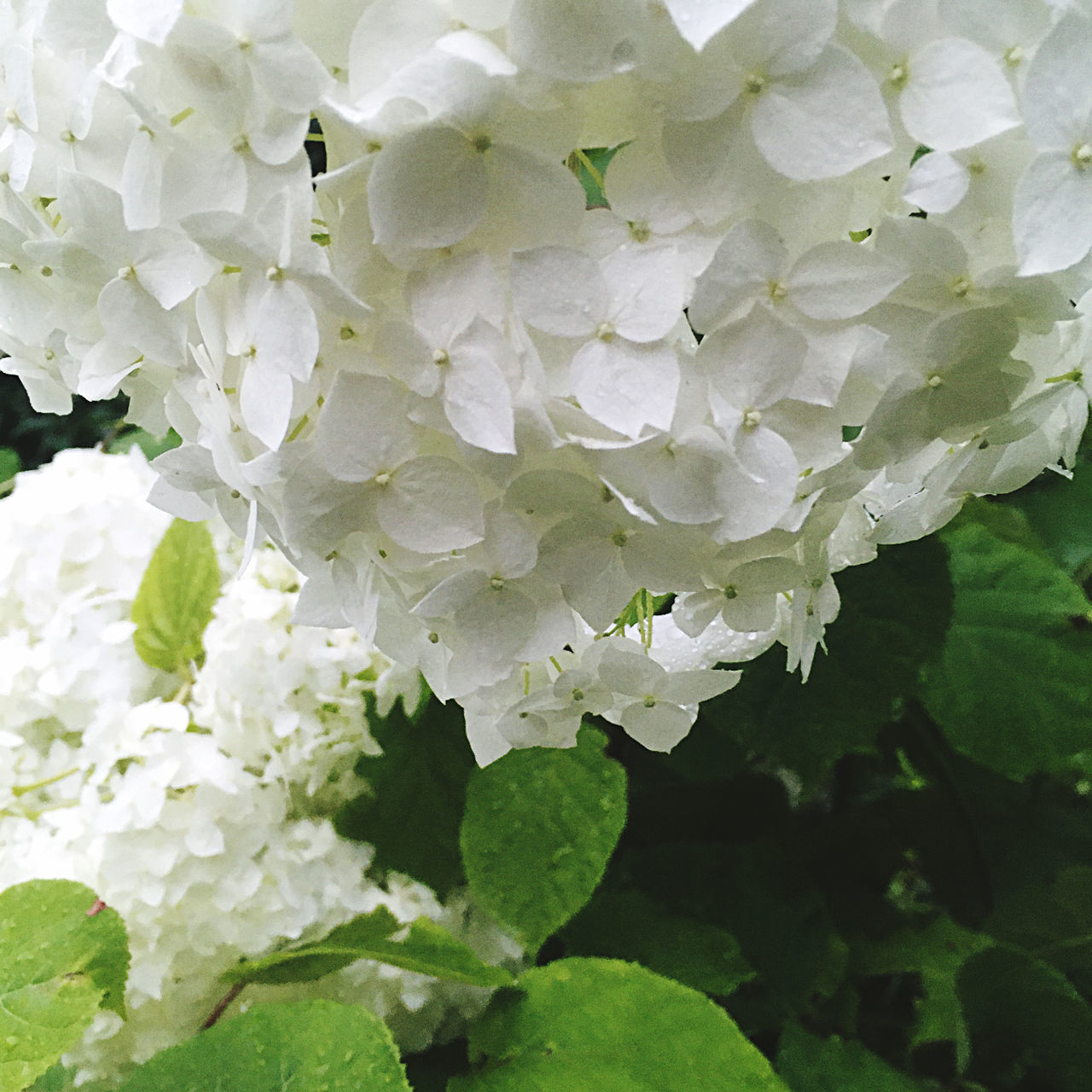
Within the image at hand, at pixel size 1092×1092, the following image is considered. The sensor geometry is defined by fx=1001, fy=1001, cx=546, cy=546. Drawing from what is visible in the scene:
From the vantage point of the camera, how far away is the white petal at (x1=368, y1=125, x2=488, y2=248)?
0.61 feet

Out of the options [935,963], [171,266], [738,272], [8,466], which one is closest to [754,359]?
[738,272]

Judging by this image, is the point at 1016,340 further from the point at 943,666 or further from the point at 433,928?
the point at 943,666

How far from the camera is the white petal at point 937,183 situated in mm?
202

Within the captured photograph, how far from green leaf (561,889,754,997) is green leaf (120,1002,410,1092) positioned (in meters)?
0.17

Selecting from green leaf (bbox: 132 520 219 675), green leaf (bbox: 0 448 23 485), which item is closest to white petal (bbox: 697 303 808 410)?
green leaf (bbox: 132 520 219 675)

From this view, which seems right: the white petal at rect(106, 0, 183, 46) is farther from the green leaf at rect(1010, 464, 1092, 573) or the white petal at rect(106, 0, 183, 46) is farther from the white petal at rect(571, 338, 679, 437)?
the green leaf at rect(1010, 464, 1092, 573)

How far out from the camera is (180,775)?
0.45 meters

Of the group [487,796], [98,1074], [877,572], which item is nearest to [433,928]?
[487,796]

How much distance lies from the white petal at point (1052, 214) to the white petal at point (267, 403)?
0.15m

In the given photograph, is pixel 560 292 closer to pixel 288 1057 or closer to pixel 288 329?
pixel 288 329

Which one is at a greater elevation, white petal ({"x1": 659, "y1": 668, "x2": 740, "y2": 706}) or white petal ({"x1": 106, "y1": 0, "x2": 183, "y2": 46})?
white petal ({"x1": 106, "y1": 0, "x2": 183, "y2": 46})

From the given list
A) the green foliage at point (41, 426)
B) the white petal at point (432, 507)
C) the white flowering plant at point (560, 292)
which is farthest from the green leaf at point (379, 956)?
the green foliage at point (41, 426)

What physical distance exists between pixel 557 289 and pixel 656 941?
15.2 inches

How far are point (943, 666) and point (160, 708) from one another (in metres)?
0.44
